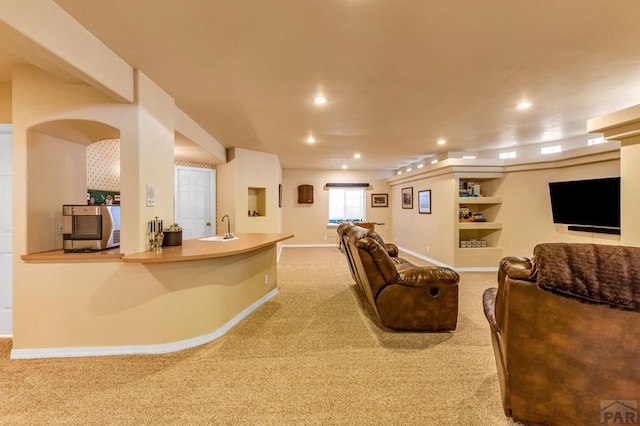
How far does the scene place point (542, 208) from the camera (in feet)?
17.5

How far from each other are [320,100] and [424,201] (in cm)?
469

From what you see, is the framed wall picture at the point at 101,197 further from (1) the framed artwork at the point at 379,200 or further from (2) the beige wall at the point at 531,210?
(1) the framed artwork at the point at 379,200

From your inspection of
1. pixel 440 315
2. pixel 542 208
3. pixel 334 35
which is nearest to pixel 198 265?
pixel 334 35

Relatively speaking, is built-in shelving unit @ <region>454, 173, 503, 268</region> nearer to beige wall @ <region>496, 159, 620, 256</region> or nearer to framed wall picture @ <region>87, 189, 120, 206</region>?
beige wall @ <region>496, 159, 620, 256</region>

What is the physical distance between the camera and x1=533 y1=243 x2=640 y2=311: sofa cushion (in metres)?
1.33

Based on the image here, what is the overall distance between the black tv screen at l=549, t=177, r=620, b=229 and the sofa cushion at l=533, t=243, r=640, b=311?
375 cm

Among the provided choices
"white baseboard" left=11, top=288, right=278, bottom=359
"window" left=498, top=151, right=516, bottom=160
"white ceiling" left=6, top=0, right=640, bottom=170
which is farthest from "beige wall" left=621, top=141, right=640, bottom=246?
"white baseboard" left=11, top=288, right=278, bottom=359

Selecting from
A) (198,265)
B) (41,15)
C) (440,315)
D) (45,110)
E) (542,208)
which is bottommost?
(440,315)

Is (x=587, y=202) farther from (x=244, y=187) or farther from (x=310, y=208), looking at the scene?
(x=310, y=208)

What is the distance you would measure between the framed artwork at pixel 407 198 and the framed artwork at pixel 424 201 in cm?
54

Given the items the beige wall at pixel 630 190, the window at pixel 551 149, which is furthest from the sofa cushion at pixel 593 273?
the window at pixel 551 149

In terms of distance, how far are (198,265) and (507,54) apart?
3.31m

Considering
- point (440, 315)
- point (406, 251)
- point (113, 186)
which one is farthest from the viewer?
point (406, 251)

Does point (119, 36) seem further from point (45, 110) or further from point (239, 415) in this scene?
point (239, 415)
